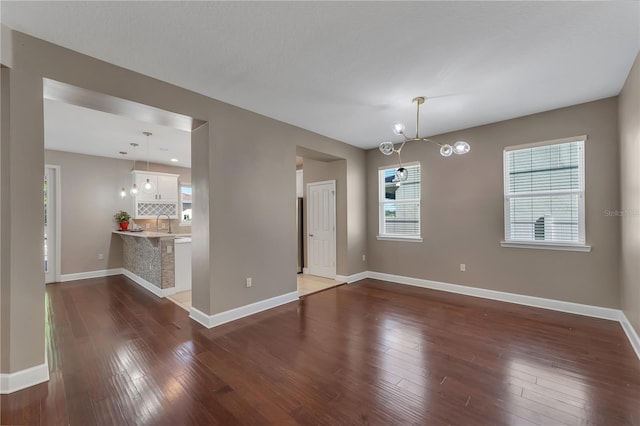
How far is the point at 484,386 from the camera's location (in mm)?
2084

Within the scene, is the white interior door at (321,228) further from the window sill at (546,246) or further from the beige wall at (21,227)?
the beige wall at (21,227)

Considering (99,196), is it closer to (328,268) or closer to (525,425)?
(328,268)

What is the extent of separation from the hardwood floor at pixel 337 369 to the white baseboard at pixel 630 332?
0.19 feet

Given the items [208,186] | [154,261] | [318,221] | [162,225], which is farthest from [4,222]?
[162,225]

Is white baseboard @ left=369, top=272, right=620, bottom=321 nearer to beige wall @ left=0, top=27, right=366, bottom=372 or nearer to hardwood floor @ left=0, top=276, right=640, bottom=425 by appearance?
hardwood floor @ left=0, top=276, right=640, bottom=425

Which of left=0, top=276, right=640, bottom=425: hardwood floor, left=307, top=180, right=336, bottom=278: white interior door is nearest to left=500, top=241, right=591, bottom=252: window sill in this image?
left=0, top=276, right=640, bottom=425: hardwood floor

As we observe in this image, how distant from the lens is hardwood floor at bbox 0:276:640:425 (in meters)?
1.81

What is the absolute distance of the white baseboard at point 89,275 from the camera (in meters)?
5.60

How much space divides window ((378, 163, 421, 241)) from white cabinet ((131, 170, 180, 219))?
201 inches

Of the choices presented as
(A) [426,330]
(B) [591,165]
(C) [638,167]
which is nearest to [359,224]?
(A) [426,330]

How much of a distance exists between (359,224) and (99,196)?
18.8 ft

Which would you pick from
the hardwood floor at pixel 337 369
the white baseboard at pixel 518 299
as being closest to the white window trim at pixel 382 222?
the white baseboard at pixel 518 299

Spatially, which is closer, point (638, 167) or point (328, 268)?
point (638, 167)

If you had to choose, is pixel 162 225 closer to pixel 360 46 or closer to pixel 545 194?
pixel 360 46
